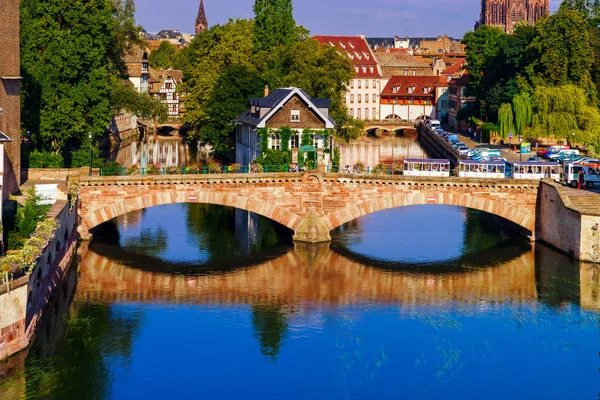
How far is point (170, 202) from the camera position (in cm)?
6694

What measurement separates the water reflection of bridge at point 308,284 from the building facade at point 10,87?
23.7 feet

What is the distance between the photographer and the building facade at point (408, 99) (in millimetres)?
182375

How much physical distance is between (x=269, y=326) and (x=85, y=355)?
31.8 feet

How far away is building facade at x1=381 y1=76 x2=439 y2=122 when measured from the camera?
7180 inches

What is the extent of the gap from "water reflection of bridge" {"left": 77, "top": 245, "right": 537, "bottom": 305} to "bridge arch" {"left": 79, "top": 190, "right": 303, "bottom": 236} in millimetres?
2830

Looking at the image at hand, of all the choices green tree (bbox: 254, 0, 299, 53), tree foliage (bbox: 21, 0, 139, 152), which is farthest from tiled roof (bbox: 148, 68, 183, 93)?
tree foliage (bbox: 21, 0, 139, 152)

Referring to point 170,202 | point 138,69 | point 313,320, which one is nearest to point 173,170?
point 170,202

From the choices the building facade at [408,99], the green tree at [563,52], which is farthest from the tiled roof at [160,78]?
the green tree at [563,52]

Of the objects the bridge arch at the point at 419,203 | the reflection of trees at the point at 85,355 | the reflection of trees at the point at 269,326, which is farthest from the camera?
the bridge arch at the point at 419,203

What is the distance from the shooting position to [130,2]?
12144 cm

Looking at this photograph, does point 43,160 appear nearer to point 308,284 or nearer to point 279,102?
point 279,102

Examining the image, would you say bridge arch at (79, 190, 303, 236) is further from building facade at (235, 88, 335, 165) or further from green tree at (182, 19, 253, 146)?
green tree at (182, 19, 253, 146)

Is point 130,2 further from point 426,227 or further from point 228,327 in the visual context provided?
point 228,327

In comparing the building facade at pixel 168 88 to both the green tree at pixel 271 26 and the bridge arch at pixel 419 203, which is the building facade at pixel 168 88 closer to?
the green tree at pixel 271 26
